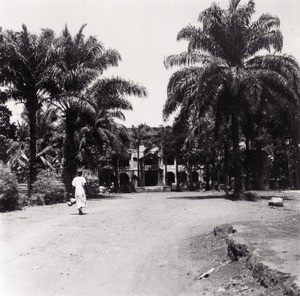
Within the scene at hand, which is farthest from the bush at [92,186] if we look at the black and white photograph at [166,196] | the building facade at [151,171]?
the building facade at [151,171]

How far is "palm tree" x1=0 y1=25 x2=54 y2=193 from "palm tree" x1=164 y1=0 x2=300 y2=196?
579 centimetres

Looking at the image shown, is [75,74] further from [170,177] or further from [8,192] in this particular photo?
[170,177]

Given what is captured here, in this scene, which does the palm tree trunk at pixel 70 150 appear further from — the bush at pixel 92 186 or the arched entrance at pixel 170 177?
the arched entrance at pixel 170 177

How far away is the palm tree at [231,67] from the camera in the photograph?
18.0m

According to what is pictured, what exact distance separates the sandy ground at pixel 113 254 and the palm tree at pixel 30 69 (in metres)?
8.66

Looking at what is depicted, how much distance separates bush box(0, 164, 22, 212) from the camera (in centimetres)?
1484

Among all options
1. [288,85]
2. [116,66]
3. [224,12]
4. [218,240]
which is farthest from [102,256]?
[116,66]

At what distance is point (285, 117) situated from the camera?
78.5 feet

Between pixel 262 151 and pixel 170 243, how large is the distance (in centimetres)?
2361

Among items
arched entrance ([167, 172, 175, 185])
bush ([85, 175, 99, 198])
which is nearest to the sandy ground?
bush ([85, 175, 99, 198])

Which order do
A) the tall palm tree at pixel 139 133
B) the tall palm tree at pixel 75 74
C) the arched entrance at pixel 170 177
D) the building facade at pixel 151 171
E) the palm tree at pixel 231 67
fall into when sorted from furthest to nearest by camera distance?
the arched entrance at pixel 170 177, the building facade at pixel 151 171, the tall palm tree at pixel 139 133, the tall palm tree at pixel 75 74, the palm tree at pixel 231 67

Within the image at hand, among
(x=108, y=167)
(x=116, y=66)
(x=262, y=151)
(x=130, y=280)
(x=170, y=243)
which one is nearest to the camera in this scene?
(x=130, y=280)

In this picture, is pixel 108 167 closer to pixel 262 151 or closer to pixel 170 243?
pixel 262 151

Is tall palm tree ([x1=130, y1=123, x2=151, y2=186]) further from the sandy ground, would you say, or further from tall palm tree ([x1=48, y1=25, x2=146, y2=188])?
the sandy ground
